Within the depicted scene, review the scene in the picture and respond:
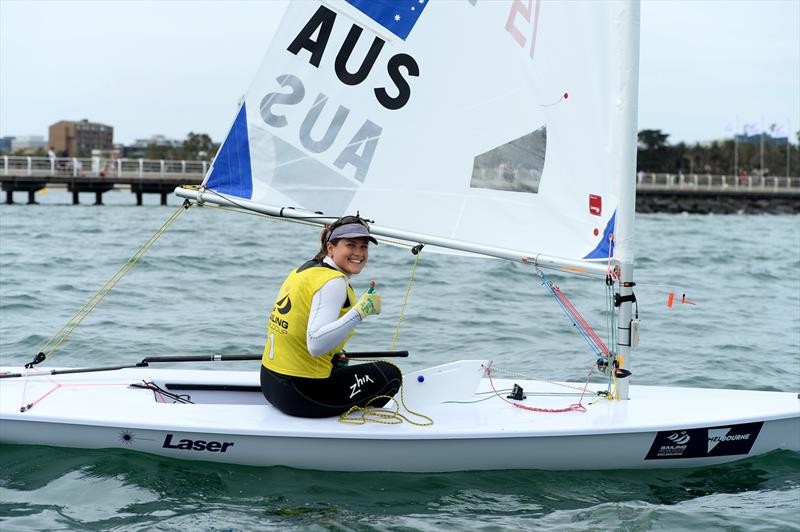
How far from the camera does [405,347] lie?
9.32 meters

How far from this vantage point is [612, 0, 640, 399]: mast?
504 cm

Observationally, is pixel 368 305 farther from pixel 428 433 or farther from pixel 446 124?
pixel 446 124

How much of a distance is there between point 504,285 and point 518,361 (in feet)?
18.9

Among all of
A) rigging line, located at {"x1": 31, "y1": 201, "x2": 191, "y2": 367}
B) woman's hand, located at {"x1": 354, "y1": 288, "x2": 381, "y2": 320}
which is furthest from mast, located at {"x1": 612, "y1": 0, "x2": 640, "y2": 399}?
rigging line, located at {"x1": 31, "y1": 201, "x2": 191, "y2": 367}

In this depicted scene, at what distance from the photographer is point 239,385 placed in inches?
226

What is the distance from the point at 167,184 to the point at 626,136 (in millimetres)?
35551

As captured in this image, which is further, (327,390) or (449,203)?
(449,203)

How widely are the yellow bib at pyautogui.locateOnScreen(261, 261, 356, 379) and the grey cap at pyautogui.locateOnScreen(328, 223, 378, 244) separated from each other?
187 millimetres

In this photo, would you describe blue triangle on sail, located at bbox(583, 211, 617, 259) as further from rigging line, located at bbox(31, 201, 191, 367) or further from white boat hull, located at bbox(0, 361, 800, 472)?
rigging line, located at bbox(31, 201, 191, 367)

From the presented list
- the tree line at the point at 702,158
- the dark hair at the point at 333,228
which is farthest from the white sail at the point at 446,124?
the tree line at the point at 702,158

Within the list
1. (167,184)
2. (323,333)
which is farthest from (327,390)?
(167,184)

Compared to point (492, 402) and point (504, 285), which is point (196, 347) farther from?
point (504, 285)

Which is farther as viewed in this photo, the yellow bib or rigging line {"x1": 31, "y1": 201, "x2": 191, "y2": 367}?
rigging line {"x1": 31, "y1": 201, "x2": 191, "y2": 367}

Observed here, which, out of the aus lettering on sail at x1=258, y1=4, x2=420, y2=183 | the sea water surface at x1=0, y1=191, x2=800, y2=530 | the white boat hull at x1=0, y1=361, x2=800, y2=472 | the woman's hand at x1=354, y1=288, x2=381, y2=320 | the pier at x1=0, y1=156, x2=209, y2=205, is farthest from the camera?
the pier at x1=0, y1=156, x2=209, y2=205
